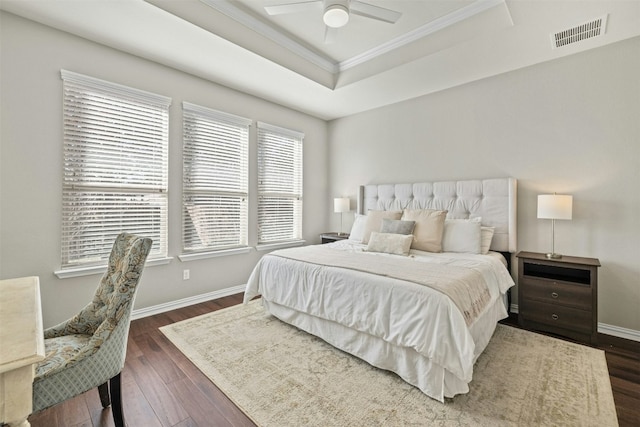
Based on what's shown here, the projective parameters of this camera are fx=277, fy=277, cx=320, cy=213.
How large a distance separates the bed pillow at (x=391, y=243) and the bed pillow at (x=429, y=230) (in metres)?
0.18

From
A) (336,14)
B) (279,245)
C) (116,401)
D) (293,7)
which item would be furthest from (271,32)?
(116,401)

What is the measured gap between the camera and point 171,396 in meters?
1.81

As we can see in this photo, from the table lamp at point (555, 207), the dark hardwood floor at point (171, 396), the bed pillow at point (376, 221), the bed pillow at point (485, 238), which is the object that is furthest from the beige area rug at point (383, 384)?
the bed pillow at point (376, 221)

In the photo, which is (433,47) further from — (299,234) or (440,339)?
(299,234)

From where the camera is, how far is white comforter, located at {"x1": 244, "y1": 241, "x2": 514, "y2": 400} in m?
1.64

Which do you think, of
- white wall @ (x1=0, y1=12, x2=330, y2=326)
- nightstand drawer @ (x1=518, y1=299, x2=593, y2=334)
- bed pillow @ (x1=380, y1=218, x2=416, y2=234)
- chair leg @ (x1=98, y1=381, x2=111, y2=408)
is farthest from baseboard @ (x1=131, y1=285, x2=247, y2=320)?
nightstand drawer @ (x1=518, y1=299, x2=593, y2=334)

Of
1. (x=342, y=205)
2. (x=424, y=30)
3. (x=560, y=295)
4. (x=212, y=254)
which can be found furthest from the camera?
(x=342, y=205)

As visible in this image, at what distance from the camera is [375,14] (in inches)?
86.6

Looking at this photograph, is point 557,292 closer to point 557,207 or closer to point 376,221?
point 557,207

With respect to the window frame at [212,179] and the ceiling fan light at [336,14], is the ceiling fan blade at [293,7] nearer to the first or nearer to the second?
the ceiling fan light at [336,14]

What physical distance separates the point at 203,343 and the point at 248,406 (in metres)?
0.96

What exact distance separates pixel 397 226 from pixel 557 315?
1.67 meters

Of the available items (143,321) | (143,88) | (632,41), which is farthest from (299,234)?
(632,41)

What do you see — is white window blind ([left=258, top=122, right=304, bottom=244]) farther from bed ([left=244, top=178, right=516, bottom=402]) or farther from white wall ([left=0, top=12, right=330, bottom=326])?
white wall ([left=0, top=12, right=330, bottom=326])
